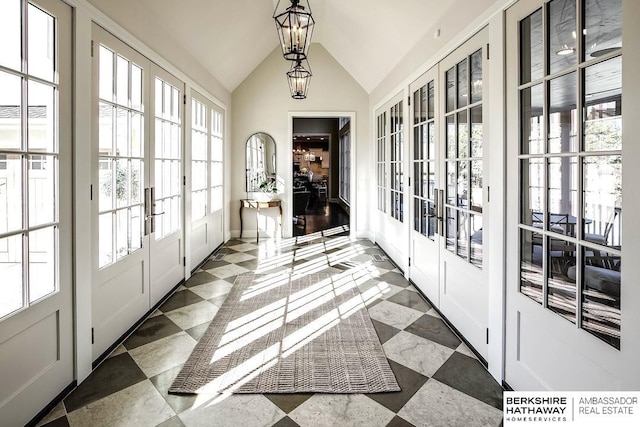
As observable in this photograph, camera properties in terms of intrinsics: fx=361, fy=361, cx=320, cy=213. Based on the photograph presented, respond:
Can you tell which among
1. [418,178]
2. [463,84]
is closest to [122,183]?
[463,84]

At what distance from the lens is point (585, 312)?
1.58 metres

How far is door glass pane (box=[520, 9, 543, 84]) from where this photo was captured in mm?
1883

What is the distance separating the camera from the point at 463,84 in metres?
2.83

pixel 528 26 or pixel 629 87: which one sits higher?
pixel 528 26

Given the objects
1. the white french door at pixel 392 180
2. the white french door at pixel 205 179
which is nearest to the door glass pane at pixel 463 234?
the white french door at pixel 392 180

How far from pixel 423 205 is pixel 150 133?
2.75 m

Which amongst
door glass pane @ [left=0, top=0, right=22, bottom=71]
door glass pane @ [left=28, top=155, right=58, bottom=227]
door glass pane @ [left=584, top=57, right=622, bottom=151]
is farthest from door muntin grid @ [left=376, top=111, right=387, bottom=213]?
door glass pane @ [left=0, top=0, right=22, bottom=71]

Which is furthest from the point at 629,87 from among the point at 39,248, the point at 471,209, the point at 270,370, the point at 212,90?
the point at 212,90

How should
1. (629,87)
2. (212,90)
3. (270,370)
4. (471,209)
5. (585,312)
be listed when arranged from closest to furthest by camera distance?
(629,87), (585,312), (270,370), (471,209), (212,90)

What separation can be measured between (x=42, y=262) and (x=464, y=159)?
2833 millimetres

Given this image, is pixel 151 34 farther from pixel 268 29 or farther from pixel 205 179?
pixel 268 29

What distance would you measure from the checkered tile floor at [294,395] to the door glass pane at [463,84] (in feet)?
6.06

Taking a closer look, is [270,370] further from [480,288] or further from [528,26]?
[528,26]

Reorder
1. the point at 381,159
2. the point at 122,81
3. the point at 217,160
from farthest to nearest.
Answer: the point at 381,159, the point at 217,160, the point at 122,81
